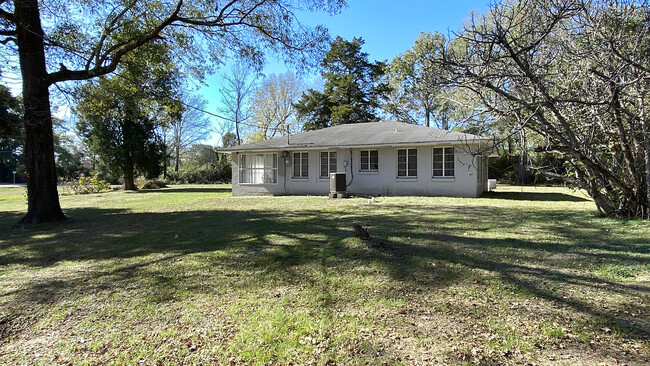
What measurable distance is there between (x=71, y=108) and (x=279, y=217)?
27.2 feet

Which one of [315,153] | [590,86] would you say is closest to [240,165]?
[315,153]

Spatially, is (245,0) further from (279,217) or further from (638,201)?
(638,201)

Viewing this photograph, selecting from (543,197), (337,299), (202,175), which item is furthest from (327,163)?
(202,175)

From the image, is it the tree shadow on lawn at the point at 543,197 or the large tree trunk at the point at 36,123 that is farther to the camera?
the tree shadow on lawn at the point at 543,197

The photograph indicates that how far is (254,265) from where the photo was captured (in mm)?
4844

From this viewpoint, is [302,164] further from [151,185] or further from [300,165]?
[151,185]

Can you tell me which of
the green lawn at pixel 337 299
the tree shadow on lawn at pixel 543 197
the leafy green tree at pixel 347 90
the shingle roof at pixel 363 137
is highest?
the leafy green tree at pixel 347 90

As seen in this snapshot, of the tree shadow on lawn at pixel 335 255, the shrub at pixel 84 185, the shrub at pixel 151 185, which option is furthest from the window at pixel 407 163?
the shrub at pixel 151 185

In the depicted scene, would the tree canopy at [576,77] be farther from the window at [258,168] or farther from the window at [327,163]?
the window at [258,168]

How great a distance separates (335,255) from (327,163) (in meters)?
12.2

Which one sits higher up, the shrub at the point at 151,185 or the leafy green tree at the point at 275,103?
the leafy green tree at the point at 275,103

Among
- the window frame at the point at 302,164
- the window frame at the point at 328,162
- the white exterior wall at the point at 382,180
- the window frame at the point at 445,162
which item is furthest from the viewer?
the window frame at the point at 302,164

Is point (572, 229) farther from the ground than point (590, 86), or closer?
closer

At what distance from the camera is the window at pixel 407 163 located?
15.5m
